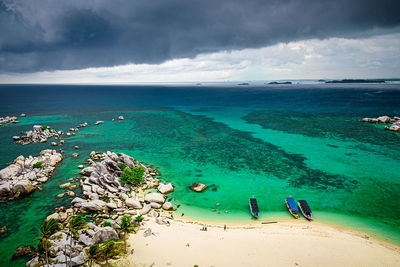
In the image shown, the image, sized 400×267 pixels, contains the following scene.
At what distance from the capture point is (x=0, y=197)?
127 ft

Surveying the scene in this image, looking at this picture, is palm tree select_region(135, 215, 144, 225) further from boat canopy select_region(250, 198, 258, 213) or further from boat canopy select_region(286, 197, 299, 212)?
boat canopy select_region(286, 197, 299, 212)

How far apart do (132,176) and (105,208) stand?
9657mm

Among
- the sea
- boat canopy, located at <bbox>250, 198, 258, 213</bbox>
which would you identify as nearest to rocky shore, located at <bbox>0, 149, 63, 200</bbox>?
the sea

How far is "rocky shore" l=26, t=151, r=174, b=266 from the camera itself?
80.4 feet

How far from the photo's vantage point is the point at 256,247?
88.2 feet

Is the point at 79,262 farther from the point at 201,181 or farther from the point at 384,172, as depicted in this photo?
the point at 384,172

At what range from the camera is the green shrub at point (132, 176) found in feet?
141

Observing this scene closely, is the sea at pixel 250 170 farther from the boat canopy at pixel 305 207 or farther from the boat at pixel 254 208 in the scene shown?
the boat canopy at pixel 305 207

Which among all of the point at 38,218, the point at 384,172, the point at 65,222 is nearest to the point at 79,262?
the point at 65,222

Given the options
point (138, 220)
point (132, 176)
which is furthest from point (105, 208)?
point (132, 176)

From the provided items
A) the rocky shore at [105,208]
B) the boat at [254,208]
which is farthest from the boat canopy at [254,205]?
the rocky shore at [105,208]

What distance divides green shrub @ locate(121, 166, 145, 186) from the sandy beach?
1350cm

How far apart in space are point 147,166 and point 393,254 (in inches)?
2039

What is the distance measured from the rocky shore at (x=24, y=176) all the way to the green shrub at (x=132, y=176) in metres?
19.4
